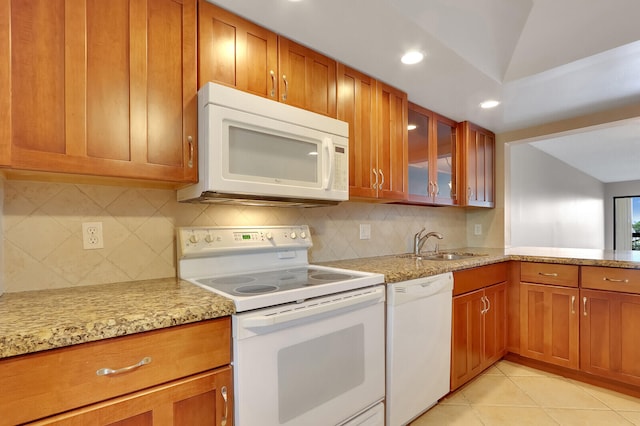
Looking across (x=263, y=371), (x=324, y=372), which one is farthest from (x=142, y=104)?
(x=324, y=372)

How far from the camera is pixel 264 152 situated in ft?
4.82

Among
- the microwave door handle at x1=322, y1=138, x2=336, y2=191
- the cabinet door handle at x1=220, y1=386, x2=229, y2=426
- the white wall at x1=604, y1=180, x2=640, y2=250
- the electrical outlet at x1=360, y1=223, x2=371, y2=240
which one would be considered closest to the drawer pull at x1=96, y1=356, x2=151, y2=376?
the cabinet door handle at x1=220, y1=386, x2=229, y2=426

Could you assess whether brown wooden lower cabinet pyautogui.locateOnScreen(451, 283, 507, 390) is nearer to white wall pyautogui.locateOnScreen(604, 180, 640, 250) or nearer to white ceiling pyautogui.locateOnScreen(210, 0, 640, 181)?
white ceiling pyautogui.locateOnScreen(210, 0, 640, 181)

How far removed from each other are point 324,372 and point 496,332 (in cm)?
175

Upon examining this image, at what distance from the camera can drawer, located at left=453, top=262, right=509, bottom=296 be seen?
6.85 feet

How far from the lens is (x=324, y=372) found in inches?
52.8

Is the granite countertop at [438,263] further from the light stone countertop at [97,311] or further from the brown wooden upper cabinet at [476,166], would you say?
the light stone countertop at [97,311]

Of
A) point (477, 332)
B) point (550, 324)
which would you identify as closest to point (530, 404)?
point (477, 332)

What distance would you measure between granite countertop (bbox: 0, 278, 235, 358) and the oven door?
177mm

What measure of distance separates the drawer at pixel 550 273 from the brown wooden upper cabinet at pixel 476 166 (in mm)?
701

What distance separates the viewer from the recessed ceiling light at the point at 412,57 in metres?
1.78

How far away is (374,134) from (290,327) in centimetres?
→ 132

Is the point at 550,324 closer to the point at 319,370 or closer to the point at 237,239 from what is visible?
the point at 319,370

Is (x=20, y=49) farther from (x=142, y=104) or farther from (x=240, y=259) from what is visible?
(x=240, y=259)
